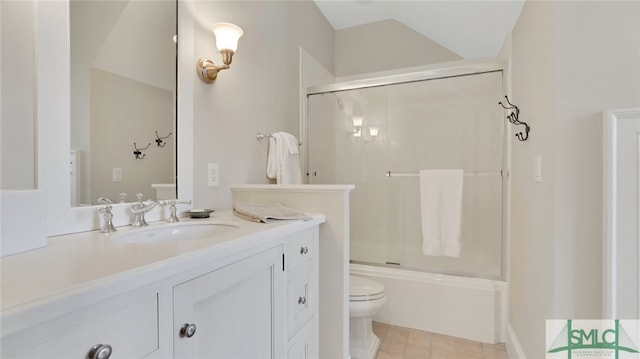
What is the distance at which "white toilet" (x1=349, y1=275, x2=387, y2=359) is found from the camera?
1740mm

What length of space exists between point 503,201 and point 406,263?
2.73ft

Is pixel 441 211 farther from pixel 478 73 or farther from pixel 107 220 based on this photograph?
pixel 107 220

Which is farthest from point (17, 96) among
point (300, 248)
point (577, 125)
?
point (577, 125)

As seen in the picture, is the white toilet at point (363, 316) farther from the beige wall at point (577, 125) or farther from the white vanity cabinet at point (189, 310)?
the beige wall at point (577, 125)

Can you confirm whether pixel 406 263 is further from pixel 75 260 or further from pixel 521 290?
pixel 75 260

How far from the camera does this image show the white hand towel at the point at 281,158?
77.3 inches

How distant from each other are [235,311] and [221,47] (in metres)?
1.23

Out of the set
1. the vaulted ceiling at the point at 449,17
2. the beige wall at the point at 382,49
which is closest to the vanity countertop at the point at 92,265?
the vaulted ceiling at the point at 449,17

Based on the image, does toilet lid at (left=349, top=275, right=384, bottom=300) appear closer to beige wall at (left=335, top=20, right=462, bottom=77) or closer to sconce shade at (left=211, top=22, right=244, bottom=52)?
sconce shade at (left=211, top=22, right=244, bottom=52)

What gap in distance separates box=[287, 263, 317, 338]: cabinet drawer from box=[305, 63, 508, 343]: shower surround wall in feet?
3.40

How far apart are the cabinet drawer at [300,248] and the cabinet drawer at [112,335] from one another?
597mm

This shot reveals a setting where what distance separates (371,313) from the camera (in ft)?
5.76

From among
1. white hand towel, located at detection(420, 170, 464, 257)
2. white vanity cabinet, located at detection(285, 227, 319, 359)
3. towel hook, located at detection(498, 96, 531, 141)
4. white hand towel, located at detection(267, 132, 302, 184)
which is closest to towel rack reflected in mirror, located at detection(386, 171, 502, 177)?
white hand towel, located at detection(420, 170, 464, 257)

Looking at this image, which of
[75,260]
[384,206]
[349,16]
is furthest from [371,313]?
[349,16]
